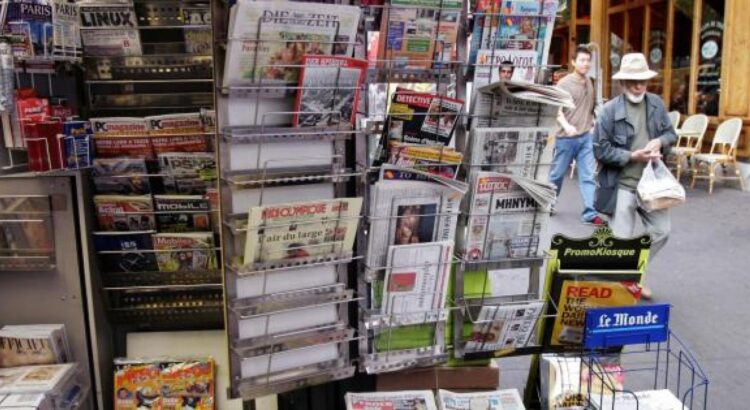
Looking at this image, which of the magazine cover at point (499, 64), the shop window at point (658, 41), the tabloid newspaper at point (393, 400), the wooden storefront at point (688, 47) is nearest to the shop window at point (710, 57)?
the wooden storefront at point (688, 47)

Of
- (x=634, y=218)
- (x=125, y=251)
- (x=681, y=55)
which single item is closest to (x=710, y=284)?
(x=634, y=218)

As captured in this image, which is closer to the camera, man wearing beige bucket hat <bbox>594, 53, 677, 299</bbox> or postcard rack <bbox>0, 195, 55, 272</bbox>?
postcard rack <bbox>0, 195, 55, 272</bbox>

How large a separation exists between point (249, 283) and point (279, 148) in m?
0.38

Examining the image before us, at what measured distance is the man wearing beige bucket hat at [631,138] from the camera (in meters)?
4.17

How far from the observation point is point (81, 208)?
7.37 ft

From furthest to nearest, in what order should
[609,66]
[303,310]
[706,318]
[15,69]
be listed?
[609,66] < [706,318] < [15,69] < [303,310]

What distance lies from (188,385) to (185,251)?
489mm

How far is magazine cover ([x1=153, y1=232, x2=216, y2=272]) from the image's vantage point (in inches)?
91.7

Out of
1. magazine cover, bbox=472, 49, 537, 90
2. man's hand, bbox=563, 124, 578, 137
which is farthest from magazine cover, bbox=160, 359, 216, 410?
man's hand, bbox=563, 124, 578, 137

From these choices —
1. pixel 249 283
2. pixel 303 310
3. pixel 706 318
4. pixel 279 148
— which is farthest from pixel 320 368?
pixel 706 318

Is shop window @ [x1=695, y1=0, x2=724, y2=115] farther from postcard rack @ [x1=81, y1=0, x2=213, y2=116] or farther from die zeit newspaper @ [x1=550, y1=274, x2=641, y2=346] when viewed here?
postcard rack @ [x1=81, y1=0, x2=213, y2=116]

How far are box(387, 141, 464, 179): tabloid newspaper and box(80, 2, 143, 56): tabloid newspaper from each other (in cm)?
97

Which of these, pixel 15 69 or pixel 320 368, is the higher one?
pixel 15 69

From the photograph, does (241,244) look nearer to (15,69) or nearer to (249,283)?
(249,283)
